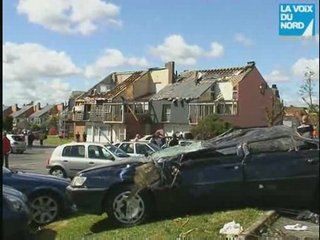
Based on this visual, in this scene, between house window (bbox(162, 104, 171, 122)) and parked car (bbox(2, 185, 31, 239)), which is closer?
parked car (bbox(2, 185, 31, 239))

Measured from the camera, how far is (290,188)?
18.5 ft

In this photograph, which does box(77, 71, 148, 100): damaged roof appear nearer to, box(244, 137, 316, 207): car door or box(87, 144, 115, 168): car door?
box(87, 144, 115, 168): car door

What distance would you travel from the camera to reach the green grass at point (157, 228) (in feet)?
19.1

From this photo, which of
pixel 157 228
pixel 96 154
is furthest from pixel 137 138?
pixel 157 228

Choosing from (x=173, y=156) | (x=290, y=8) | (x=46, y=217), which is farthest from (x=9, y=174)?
(x=290, y=8)

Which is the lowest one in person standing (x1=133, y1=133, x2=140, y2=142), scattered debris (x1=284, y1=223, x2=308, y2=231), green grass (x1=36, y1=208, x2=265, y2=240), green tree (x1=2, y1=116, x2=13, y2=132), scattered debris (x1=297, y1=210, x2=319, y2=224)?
green grass (x1=36, y1=208, x2=265, y2=240)

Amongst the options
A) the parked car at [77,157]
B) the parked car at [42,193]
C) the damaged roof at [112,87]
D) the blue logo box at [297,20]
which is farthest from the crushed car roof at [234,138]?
the parked car at [77,157]

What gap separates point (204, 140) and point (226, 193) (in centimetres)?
60

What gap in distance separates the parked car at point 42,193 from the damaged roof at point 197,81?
1630 millimetres

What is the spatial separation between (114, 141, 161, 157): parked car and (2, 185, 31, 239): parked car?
1.57 meters

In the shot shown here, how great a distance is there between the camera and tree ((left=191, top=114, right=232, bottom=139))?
6.18 m

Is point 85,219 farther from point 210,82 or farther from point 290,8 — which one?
point 290,8

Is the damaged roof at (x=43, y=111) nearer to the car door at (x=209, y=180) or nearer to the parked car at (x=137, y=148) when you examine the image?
the parked car at (x=137, y=148)

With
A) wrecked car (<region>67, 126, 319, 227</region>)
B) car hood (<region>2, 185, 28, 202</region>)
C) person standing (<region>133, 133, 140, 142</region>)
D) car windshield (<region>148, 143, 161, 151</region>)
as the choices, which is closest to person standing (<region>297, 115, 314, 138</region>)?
wrecked car (<region>67, 126, 319, 227</region>)
